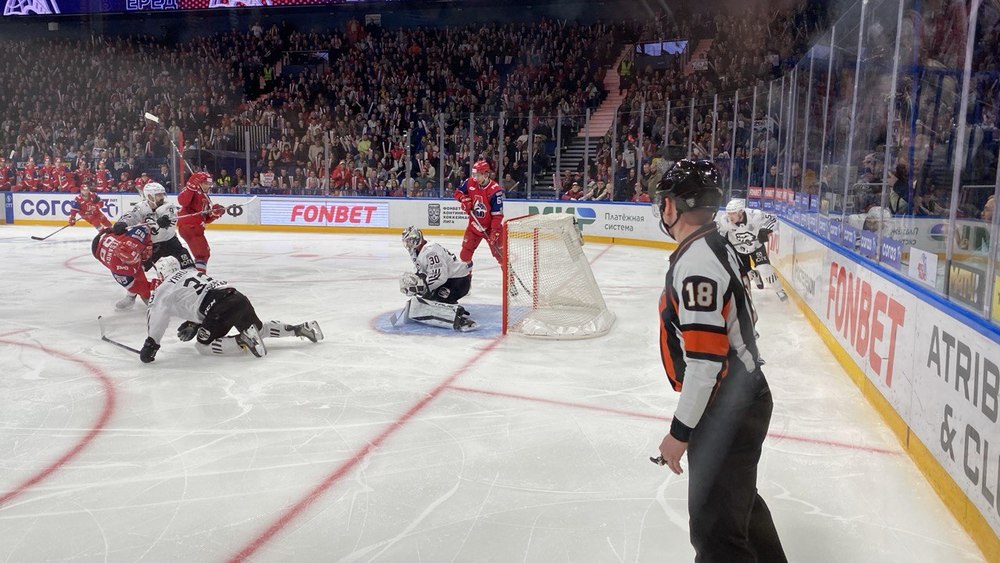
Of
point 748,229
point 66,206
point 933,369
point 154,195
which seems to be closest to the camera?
point 933,369

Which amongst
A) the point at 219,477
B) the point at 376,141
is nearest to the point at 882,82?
the point at 219,477

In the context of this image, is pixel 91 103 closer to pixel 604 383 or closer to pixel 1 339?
pixel 1 339

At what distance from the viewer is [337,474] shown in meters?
3.18

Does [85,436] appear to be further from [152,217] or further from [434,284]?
[152,217]

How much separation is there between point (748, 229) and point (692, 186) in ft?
19.8

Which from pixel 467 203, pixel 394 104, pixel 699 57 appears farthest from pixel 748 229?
pixel 394 104

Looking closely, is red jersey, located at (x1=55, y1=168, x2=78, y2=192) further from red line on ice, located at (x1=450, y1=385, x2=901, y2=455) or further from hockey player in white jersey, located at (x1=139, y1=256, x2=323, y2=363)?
red line on ice, located at (x1=450, y1=385, x2=901, y2=455)

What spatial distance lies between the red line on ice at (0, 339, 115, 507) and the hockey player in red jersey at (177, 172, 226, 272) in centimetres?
252

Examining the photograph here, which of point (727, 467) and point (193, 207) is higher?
point (193, 207)

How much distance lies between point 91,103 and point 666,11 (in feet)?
53.8

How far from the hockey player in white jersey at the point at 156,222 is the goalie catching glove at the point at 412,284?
7.16ft

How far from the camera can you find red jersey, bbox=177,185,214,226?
25.7ft

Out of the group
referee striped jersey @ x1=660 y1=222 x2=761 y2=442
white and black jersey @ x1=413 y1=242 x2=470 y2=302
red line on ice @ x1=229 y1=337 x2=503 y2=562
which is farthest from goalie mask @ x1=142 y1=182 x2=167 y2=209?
referee striped jersey @ x1=660 y1=222 x2=761 y2=442

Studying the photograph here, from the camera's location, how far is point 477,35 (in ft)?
67.6
